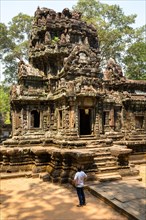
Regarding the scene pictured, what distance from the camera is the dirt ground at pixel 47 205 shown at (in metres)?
6.73

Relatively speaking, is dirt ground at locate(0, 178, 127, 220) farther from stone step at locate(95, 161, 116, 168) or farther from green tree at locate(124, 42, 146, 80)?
green tree at locate(124, 42, 146, 80)

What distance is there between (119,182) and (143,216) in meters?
3.74

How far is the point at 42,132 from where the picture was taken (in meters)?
15.1

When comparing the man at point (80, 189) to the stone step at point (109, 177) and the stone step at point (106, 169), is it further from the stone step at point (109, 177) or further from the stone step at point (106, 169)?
the stone step at point (106, 169)

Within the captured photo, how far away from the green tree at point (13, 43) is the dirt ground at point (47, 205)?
2156 cm

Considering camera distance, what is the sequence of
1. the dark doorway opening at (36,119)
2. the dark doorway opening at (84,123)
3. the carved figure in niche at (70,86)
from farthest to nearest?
1. the dark doorway opening at (84,123)
2. the dark doorway opening at (36,119)
3. the carved figure in niche at (70,86)

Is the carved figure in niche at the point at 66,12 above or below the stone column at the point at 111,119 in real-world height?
above

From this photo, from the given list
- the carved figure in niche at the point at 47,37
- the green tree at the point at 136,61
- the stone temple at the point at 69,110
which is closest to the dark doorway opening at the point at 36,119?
the stone temple at the point at 69,110

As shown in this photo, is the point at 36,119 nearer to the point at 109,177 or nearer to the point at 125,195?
the point at 109,177

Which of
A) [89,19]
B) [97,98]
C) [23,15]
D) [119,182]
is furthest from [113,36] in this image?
[119,182]

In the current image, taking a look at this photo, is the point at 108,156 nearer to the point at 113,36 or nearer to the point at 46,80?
the point at 46,80

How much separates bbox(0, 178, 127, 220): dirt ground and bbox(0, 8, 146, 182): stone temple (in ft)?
4.31

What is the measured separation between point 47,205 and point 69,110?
21.4 feet

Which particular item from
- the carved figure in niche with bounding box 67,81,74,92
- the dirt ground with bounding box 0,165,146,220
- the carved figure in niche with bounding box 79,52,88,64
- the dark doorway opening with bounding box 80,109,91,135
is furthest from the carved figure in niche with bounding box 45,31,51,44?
the dirt ground with bounding box 0,165,146,220
